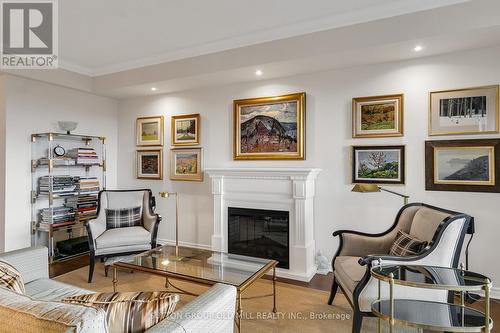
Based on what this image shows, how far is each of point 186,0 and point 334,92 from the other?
1.93 meters

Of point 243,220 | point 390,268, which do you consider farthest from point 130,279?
point 390,268

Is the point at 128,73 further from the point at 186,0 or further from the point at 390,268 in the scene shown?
the point at 390,268

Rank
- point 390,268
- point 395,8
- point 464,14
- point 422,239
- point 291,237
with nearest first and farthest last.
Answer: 1. point 390,268
2. point 422,239
3. point 464,14
4. point 395,8
5. point 291,237

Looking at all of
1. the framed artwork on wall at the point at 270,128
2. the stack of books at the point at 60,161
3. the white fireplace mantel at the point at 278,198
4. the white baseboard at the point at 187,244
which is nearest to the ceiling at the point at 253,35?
the framed artwork on wall at the point at 270,128

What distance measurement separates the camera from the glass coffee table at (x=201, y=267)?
237cm

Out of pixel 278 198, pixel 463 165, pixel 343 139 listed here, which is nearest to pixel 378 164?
pixel 343 139

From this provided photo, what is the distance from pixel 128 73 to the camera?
429 centimetres

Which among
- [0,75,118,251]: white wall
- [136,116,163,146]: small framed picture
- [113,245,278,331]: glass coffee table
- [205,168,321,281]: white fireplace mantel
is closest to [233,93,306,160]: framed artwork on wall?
[205,168,321,281]: white fireplace mantel

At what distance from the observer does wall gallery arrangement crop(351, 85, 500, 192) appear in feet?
9.48

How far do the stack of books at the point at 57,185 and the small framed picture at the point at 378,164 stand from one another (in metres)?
3.84

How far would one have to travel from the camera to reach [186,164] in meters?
4.50

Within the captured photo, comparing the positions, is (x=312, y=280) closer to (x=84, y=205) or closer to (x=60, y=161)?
(x=84, y=205)

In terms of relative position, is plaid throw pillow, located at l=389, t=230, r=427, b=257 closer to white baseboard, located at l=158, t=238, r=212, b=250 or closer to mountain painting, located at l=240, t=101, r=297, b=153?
mountain painting, located at l=240, t=101, r=297, b=153

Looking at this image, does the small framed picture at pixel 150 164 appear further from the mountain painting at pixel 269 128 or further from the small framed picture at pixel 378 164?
the small framed picture at pixel 378 164
